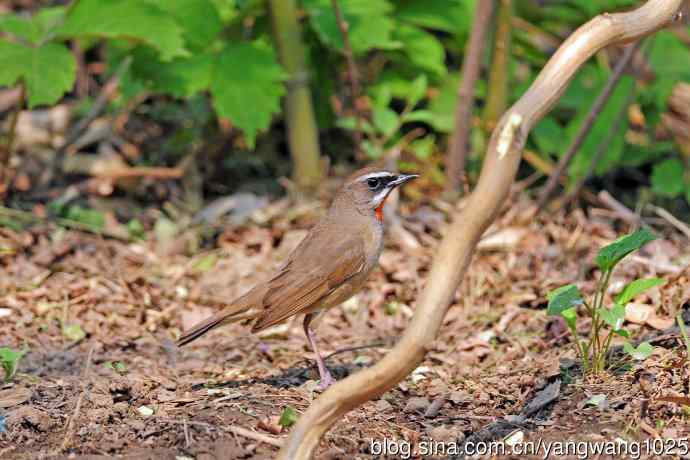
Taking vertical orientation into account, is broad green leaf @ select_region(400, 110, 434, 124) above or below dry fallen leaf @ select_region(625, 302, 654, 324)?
above

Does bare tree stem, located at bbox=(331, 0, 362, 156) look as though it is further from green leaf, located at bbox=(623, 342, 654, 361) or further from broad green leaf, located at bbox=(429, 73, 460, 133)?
green leaf, located at bbox=(623, 342, 654, 361)

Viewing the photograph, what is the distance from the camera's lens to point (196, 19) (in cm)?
692

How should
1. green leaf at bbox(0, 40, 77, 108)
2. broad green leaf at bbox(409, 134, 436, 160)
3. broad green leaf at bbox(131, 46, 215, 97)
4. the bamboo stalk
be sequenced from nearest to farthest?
green leaf at bbox(0, 40, 77, 108) < broad green leaf at bbox(131, 46, 215, 97) < the bamboo stalk < broad green leaf at bbox(409, 134, 436, 160)

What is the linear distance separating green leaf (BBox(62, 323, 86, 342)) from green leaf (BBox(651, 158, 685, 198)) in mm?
4280

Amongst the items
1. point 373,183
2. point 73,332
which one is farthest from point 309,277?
point 73,332

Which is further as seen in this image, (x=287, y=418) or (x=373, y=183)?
(x=373, y=183)

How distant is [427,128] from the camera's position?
8312mm

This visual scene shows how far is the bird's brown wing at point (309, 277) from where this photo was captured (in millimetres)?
5305

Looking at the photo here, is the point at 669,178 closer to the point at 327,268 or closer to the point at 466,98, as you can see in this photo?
the point at 466,98

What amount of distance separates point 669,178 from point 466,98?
5.45ft

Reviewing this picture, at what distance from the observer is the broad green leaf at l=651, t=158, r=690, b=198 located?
719 cm

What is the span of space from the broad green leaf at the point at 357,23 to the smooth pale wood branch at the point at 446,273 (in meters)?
3.56

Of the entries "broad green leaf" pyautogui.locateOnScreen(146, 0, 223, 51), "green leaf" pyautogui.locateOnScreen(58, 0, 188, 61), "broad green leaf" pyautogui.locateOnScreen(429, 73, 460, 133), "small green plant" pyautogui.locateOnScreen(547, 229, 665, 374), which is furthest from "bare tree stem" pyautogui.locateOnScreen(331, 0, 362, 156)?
"small green plant" pyautogui.locateOnScreen(547, 229, 665, 374)

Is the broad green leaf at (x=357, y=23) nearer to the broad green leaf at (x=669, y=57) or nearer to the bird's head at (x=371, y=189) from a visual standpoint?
the bird's head at (x=371, y=189)
